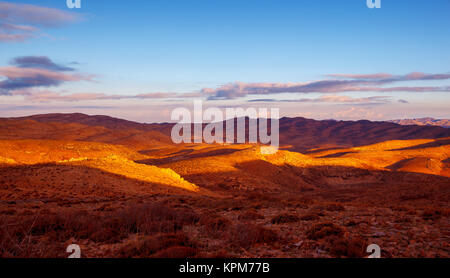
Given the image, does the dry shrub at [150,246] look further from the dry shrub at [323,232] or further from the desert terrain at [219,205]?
the dry shrub at [323,232]

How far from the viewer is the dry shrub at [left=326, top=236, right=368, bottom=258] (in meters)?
5.64

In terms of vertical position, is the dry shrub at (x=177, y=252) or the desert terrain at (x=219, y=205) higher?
the dry shrub at (x=177, y=252)

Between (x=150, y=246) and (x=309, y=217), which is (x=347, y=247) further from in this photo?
(x=150, y=246)

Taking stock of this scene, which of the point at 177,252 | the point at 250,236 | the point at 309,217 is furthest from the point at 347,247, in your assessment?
the point at 309,217

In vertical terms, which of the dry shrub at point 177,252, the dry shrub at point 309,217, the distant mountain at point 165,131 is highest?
the dry shrub at point 177,252

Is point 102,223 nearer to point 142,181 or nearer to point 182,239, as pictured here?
point 182,239

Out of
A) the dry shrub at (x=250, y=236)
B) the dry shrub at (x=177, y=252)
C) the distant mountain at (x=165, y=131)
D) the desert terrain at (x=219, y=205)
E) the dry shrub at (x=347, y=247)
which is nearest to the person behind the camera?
the dry shrub at (x=177, y=252)

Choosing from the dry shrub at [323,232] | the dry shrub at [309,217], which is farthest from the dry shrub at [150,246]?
the dry shrub at [309,217]

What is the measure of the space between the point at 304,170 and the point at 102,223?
122 ft

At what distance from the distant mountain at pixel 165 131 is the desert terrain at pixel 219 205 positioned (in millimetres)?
41175

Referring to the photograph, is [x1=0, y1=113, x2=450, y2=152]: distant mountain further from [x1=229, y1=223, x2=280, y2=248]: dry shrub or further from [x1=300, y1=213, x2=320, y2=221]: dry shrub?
[x1=229, y1=223, x2=280, y2=248]: dry shrub

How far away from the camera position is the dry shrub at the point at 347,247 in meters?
5.64

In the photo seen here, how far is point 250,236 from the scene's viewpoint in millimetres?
6551

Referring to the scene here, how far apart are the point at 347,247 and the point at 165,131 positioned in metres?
135
